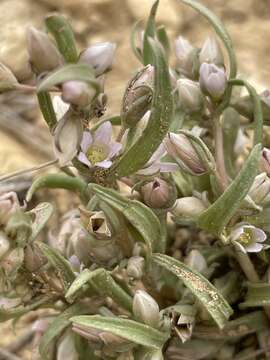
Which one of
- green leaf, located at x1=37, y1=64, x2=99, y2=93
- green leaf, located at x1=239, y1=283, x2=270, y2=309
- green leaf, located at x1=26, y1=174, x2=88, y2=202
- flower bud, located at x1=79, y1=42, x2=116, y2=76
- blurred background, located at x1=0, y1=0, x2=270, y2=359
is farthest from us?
blurred background, located at x1=0, y1=0, x2=270, y2=359

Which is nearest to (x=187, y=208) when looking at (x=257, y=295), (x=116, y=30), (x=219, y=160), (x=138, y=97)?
(x=219, y=160)

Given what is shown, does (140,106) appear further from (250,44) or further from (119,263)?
(250,44)

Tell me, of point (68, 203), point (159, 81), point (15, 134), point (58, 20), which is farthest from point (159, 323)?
point (15, 134)

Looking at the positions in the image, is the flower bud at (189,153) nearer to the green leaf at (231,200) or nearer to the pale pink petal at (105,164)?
the green leaf at (231,200)

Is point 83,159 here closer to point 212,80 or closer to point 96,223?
point 96,223

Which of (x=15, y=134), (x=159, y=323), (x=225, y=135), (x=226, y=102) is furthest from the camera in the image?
(x=15, y=134)

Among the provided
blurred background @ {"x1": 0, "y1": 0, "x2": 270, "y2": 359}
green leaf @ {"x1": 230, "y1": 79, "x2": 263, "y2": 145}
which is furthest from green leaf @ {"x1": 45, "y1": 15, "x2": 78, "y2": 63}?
blurred background @ {"x1": 0, "y1": 0, "x2": 270, "y2": 359}

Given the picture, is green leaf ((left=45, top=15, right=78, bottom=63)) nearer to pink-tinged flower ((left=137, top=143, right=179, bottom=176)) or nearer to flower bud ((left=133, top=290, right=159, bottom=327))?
pink-tinged flower ((left=137, top=143, right=179, bottom=176))
